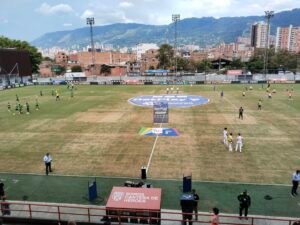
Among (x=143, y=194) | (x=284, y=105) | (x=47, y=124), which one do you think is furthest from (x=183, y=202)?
(x=284, y=105)

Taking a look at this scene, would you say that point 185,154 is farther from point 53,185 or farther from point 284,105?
point 284,105

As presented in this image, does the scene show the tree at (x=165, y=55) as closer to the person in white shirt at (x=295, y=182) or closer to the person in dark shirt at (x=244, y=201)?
the person in white shirt at (x=295, y=182)

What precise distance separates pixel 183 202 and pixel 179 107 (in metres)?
29.0

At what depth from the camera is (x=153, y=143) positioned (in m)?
25.1

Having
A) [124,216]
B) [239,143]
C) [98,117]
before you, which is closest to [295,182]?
[239,143]

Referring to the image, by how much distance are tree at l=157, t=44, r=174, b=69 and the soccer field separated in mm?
89755

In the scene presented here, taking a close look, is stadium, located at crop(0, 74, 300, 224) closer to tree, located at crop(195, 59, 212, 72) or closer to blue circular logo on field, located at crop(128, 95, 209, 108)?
blue circular logo on field, located at crop(128, 95, 209, 108)

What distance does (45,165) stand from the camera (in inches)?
781

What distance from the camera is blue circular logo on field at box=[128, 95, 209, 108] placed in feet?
145

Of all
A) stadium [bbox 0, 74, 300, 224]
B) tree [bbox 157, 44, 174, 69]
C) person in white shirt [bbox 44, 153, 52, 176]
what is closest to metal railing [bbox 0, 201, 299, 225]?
stadium [bbox 0, 74, 300, 224]

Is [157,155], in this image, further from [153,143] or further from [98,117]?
[98,117]

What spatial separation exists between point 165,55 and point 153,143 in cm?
10723

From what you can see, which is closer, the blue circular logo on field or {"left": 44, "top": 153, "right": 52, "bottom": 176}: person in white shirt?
{"left": 44, "top": 153, "right": 52, "bottom": 176}: person in white shirt

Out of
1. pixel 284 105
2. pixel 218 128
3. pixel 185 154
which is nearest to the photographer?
pixel 185 154
